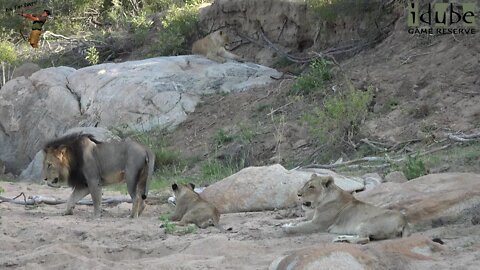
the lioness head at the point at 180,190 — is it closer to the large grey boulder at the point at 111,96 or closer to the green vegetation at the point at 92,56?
the large grey boulder at the point at 111,96

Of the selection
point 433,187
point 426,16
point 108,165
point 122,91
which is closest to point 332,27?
point 426,16

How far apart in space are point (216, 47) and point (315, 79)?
14.7 feet

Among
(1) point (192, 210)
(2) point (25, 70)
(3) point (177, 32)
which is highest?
(1) point (192, 210)

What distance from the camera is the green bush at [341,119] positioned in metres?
14.6

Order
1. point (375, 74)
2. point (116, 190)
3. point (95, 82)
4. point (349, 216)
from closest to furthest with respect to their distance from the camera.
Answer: point (349, 216) < point (116, 190) < point (375, 74) < point (95, 82)

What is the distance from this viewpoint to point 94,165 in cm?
1149

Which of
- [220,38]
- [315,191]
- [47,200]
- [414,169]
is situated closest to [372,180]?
[414,169]

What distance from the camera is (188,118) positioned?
19.3m

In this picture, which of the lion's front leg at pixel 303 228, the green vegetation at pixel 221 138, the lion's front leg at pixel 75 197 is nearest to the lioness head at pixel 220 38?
the green vegetation at pixel 221 138

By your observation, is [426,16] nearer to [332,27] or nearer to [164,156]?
[332,27]

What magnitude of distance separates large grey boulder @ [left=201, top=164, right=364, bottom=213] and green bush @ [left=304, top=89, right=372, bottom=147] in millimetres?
3642

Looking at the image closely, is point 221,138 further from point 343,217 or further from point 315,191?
point 343,217

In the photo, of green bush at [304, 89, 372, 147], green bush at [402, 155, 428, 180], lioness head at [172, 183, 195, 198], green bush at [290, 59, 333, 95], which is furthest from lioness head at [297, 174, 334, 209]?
green bush at [290, 59, 333, 95]

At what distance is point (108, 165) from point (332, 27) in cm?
958
